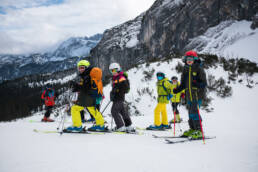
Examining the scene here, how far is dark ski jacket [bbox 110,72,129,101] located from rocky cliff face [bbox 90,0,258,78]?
19.8 m

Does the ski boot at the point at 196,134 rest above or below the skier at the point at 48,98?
below

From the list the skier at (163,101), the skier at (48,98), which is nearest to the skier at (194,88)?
the skier at (163,101)

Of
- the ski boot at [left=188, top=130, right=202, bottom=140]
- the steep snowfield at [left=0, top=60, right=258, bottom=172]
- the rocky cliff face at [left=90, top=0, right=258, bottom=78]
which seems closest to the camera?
the steep snowfield at [left=0, top=60, right=258, bottom=172]

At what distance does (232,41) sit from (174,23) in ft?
79.2

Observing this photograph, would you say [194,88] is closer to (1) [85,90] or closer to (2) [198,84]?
(2) [198,84]

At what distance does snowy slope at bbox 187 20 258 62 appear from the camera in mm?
18219

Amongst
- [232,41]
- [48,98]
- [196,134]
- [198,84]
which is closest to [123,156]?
[196,134]

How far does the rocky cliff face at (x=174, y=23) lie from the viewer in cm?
3002

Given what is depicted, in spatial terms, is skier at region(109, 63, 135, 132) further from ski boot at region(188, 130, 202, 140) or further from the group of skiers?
ski boot at region(188, 130, 202, 140)

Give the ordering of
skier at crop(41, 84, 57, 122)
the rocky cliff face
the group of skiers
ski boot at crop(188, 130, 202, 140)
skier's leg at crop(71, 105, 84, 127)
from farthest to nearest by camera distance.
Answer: the rocky cliff face < skier at crop(41, 84, 57, 122) < skier's leg at crop(71, 105, 84, 127) < the group of skiers < ski boot at crop(188, 130, 202, 140)

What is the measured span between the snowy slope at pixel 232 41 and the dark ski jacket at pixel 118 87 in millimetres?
14358

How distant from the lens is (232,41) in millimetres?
22812

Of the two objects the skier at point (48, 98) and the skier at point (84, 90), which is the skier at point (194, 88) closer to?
the skier at point (84, 90)

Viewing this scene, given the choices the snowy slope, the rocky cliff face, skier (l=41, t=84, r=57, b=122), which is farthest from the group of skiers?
the rocky cliff face
